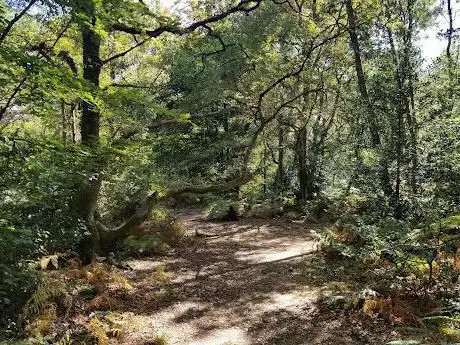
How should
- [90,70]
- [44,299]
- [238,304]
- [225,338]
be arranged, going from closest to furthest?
1. [225,338]
2. [44,299]
3. [238,304]
4. [90,70]

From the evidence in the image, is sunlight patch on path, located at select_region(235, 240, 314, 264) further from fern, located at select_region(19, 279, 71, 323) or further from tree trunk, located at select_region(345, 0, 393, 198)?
fern, located at select_region(19, 279, 71, 323)

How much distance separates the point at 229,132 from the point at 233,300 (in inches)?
546

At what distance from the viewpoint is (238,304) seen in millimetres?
7535

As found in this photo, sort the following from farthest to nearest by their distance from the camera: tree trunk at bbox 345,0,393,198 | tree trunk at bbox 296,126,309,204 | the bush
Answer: tree trunk at bbox 296,126,309,204 → tree trunk at bbox 345,0,393,198 → the bush

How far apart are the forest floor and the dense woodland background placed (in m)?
1.07

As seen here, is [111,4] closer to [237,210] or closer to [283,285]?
[283,285]

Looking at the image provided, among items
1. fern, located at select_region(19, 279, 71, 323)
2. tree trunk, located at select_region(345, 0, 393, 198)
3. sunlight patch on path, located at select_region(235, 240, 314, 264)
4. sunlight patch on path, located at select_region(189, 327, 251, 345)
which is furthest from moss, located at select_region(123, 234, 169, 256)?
tree trunk, located at select_region(345, 0, 393, 198)

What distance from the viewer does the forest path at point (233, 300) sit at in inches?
242

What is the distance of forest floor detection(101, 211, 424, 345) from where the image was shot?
6012mm

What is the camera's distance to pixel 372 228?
9203 millimetres

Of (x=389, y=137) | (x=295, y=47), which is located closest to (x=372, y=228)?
(x=389, y=137)

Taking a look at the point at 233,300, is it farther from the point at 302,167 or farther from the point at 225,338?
the point at 302,167

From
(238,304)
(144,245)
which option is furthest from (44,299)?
(144,245)

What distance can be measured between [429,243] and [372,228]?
6.76 ft
